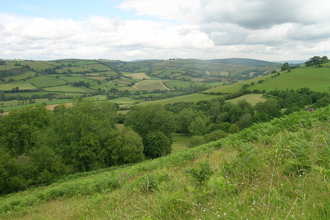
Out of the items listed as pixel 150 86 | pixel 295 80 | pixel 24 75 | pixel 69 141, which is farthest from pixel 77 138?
pixel 24 75

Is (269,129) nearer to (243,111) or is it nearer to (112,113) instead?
(112,113)

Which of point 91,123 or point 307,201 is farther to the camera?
point 91,123

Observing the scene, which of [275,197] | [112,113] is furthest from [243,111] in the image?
[275,197]

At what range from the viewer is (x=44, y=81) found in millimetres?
141000

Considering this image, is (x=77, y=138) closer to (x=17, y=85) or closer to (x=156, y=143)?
(x=156, y=143)

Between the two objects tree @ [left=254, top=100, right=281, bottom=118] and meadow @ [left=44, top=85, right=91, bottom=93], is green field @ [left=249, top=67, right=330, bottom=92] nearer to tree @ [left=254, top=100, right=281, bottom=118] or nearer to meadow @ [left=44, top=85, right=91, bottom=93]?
tree @ [left=254, top=100, right=281, bottom=118]

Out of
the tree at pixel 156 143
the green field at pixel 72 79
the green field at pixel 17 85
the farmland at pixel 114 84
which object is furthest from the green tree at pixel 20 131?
the green field at pixel 72 79

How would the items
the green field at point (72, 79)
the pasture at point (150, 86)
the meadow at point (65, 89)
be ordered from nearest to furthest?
the meadow at point (65, 89) < the green field at point (72, 79) < the pasture at point (150, 86)

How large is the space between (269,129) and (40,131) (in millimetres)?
30389

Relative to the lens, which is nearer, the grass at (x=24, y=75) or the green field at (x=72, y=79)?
the grass at (x=24, y=75)

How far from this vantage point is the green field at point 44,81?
13514 centimetres

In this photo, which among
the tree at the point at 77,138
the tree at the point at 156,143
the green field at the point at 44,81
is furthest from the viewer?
the green field at the point at 44,81

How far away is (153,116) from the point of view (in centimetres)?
4081

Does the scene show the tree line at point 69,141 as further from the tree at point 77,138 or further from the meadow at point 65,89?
the meadow at point 65,89
